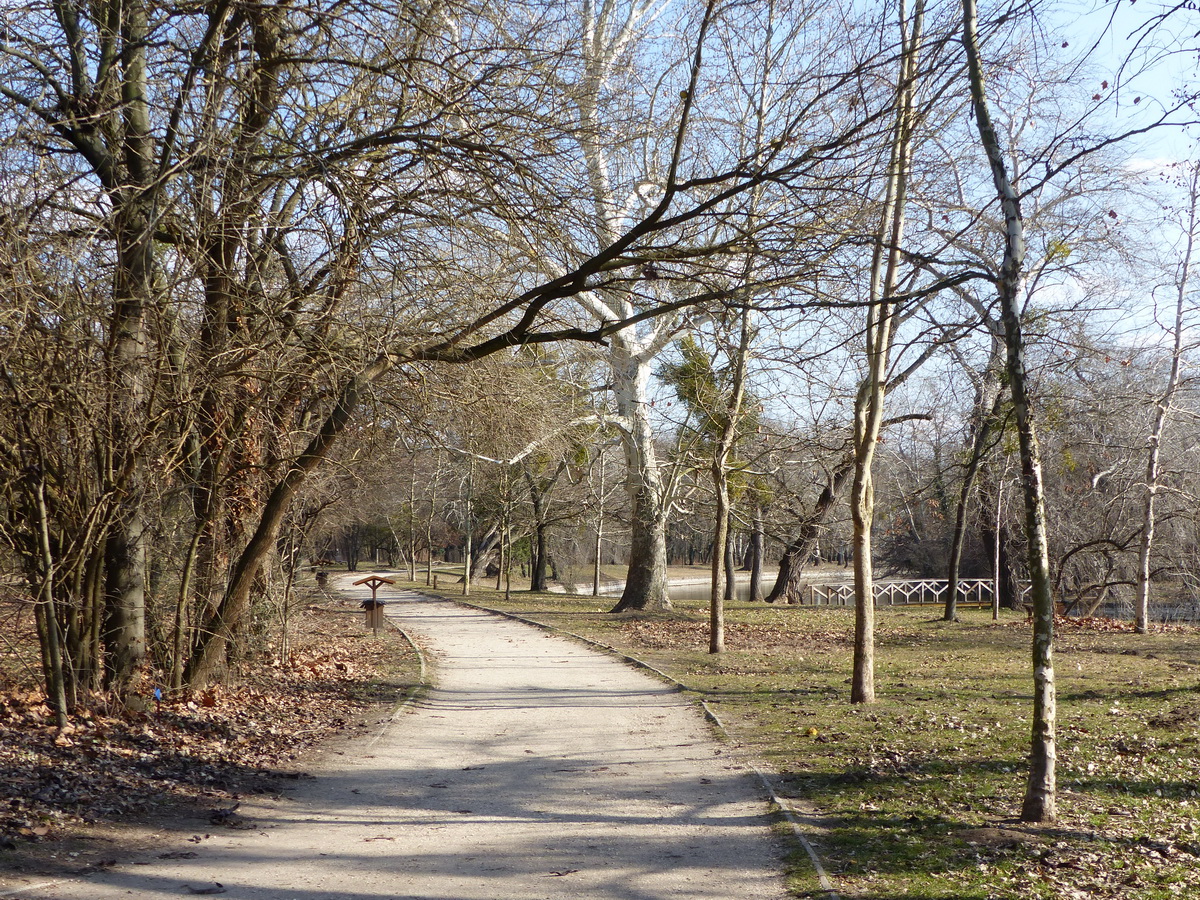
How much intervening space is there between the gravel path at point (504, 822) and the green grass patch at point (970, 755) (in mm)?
636

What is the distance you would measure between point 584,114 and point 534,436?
214 inches

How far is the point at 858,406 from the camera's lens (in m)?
11.2

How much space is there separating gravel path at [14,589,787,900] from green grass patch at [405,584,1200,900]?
0.64m

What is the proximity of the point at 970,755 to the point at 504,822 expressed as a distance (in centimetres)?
439

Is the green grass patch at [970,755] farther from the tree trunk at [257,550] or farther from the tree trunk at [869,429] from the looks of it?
the tree trunk at [257,550]

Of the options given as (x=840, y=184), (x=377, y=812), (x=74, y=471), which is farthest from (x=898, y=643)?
(x=74, y=471)

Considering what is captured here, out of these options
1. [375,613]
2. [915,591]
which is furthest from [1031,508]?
[915,591]

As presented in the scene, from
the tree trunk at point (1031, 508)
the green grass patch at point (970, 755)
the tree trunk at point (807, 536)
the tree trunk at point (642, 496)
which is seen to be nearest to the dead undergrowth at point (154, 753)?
the green grass patch at point (970, 755)

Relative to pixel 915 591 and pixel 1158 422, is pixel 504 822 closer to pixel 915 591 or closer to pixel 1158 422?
pixel 1158 422

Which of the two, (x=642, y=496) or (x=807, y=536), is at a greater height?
(x=642, y=496)

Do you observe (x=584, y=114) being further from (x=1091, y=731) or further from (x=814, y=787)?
(x=1091, y=731)

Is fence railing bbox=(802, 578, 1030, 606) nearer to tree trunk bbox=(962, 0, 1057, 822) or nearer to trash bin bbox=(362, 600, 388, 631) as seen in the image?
trash bin bbox=(362, 600, 388, 631)

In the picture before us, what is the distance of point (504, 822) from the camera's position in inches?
269

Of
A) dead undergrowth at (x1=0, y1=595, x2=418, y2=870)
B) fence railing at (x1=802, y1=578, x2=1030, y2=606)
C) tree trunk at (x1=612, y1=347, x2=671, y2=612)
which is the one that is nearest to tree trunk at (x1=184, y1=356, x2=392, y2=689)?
dead undergrowth at (x1=0, y1=595, x2=418, y2=870)
